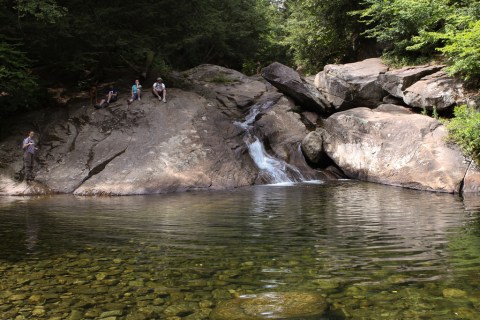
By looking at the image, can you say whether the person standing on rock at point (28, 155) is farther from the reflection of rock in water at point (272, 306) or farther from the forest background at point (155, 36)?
the reflection of rock in water at point (272, 306)

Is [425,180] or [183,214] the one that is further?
[425,180]

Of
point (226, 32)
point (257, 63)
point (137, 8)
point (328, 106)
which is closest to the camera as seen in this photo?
point (137, 8)

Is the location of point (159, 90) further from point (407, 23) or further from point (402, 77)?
point (407, 23)

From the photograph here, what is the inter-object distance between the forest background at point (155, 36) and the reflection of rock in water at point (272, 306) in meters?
15.2

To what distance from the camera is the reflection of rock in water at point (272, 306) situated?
4.37 meters

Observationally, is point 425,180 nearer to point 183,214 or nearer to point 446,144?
point 446,144

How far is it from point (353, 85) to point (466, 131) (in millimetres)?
8062

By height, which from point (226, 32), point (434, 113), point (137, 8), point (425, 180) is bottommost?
point (425, 180)

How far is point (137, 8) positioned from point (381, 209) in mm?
→ 15809

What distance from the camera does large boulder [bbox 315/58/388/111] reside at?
2134cm

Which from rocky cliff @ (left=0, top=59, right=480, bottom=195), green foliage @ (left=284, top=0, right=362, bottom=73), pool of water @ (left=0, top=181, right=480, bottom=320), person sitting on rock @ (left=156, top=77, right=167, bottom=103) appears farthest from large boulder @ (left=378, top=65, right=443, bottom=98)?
person sitting on rock @ (left=156, top=77, right=167, bottom=103)

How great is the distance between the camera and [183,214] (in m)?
10.8

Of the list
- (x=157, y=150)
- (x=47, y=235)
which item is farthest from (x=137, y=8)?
(x=47, y=235)

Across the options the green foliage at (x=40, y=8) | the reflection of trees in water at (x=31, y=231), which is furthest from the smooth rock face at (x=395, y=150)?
the green foliage at (x=40, y=8)
